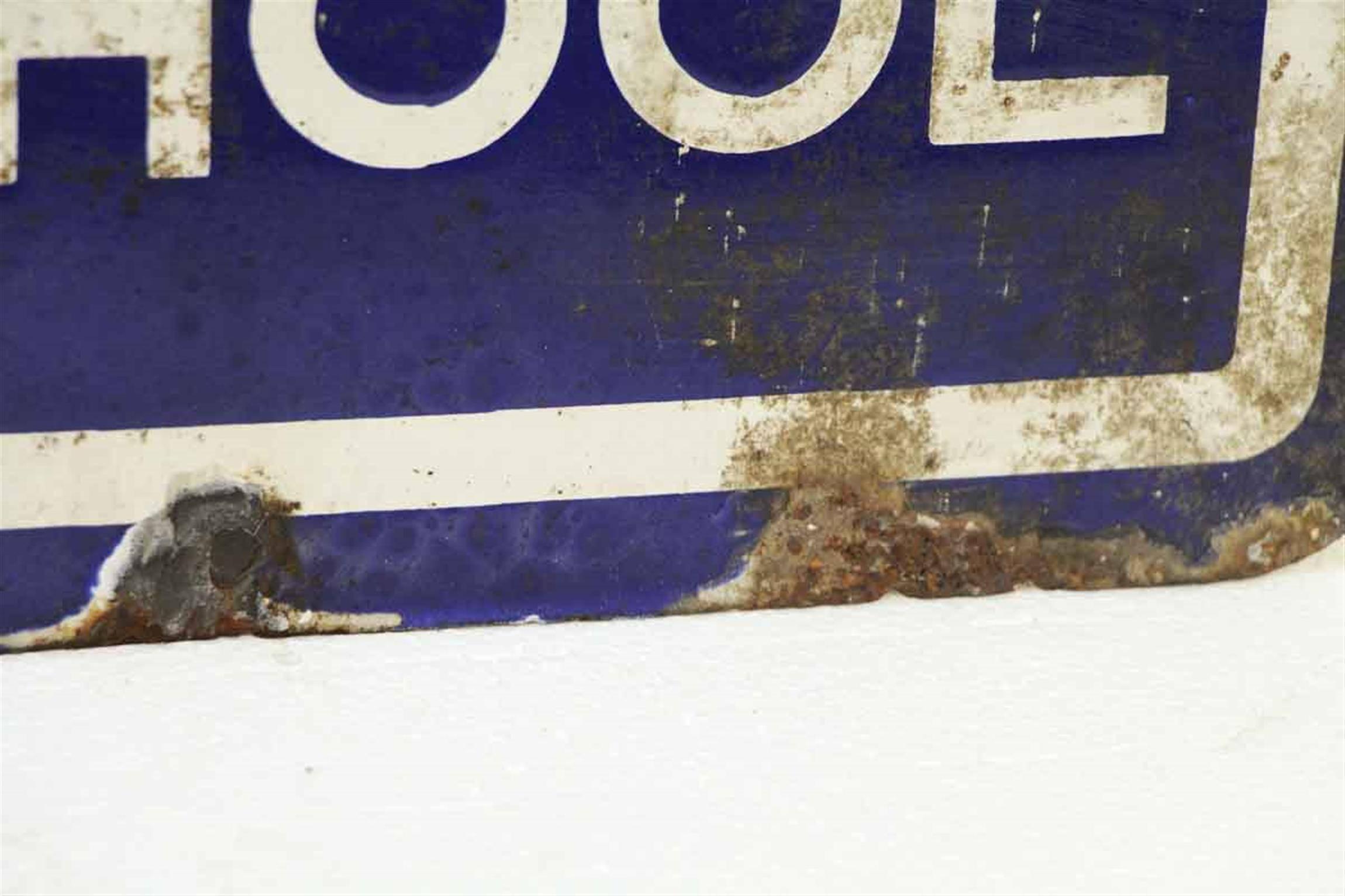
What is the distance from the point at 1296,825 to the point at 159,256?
825 mm

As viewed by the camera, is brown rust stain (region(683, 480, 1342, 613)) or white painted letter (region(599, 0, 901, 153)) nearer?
white painted letter (region(599, 0, 901, 153))

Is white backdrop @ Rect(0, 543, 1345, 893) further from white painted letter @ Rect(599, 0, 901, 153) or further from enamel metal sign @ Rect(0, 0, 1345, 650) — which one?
white painted letter @ Rect(599, 0, 901, 153)

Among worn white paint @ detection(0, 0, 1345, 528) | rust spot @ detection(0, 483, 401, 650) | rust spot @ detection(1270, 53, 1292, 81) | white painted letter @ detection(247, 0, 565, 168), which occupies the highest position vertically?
rust spot @ detection(1270, 53, 1292, 81)

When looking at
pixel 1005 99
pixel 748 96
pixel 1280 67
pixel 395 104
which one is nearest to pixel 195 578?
pixel 395 104

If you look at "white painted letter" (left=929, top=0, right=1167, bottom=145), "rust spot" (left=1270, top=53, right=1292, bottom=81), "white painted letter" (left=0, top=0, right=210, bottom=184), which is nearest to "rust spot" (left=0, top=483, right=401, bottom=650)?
"white painted letter" (left=0, top=0, right=210, bottom=184)

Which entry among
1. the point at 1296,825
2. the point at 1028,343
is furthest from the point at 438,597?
the point at 1296,825

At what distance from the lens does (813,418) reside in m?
1.21

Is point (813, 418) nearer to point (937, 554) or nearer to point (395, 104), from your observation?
point (937, 554)

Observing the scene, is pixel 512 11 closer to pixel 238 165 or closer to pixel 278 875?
pixel 238 165

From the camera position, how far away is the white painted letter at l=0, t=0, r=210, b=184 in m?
1.06

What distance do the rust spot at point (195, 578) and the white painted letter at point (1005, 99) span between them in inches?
19.9

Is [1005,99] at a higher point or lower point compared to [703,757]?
higher

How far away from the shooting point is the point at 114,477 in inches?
44.5

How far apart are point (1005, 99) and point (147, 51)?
54cm
